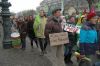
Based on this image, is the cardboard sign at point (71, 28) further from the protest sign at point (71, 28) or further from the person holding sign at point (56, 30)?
the person holding sign at point (56, 30)

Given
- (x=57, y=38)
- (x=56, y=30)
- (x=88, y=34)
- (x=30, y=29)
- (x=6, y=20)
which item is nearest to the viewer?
(x=88, y=34)

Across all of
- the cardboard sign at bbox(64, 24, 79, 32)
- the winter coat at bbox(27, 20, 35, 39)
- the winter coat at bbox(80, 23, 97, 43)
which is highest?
the winter coat at bbox(80, 23, 97, 43)

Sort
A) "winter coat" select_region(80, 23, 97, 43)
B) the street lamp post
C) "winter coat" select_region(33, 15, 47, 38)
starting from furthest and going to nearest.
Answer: the street lamp post → "winter coat" select_region(33, 15, 47, 38) → "winter coat" select_region(80, 23, 97, 43)

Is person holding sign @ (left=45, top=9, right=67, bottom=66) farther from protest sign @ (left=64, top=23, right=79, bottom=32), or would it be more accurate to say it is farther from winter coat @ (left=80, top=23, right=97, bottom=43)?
protest sign @ (left=64, top=23, right=79, bottom=32)

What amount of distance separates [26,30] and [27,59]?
125 inches

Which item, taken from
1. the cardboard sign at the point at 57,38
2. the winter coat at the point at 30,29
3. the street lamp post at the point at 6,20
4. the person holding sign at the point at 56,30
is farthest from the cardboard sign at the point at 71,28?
the street lamp post at the point at 6,20

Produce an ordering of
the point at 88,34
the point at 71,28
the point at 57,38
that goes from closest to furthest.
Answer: the point at 88,34 → the point at 57,38 → the point at 71,28

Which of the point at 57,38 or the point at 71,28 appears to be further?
the point at 71,28

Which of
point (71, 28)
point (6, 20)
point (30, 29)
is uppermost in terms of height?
point (71, 28)

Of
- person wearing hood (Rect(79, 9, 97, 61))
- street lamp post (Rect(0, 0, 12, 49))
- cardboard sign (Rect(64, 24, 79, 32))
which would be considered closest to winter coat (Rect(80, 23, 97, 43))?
person wearing hood (Rect(79, 9, 97, 61))

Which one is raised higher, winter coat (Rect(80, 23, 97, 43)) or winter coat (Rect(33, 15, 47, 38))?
winter coat (Rect(80, 23, 97, 43))

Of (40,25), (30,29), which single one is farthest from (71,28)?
(30,29)

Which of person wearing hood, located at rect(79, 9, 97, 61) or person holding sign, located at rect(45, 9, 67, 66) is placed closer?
person wearing hood, located at rect(79, 9, 97, 61)

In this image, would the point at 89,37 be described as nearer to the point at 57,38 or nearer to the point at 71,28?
the point at 57,38
